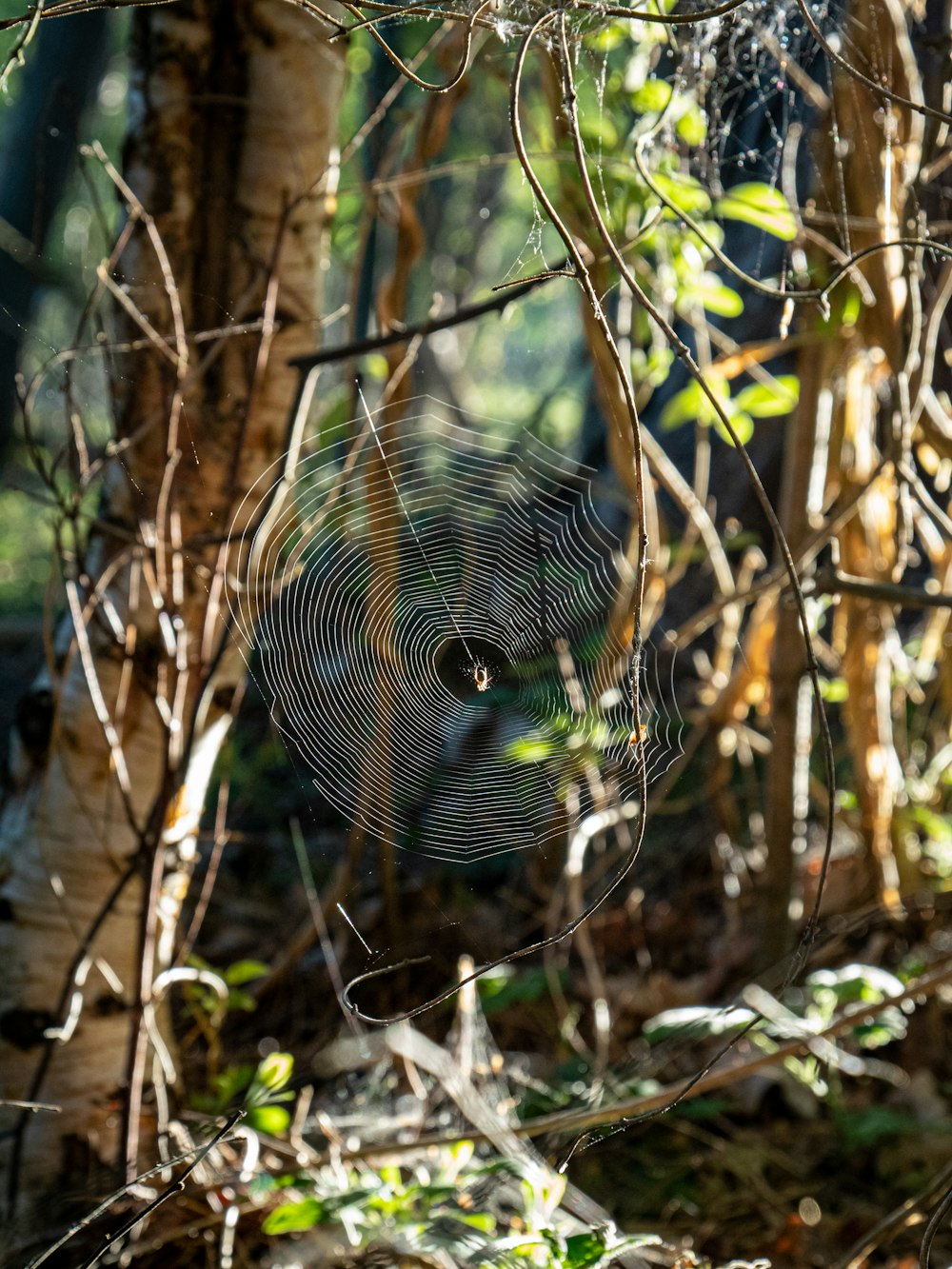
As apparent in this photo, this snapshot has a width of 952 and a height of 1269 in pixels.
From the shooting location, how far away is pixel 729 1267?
4.45ft

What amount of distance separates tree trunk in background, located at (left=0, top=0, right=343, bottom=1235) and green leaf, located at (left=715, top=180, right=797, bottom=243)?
751 millimetres

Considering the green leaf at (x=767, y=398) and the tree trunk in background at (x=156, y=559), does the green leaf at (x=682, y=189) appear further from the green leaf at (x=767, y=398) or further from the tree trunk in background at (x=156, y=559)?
the tree trunk in background at (x=156, y=559)

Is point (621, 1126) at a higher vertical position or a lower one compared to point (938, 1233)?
higher

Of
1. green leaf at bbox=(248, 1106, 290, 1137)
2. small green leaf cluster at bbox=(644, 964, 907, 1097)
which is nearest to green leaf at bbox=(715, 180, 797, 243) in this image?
small green leaf cluster at bbox=(644, 964, 907, 1097)

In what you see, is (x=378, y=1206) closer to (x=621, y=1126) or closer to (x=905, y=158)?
(x=621, y=1126)

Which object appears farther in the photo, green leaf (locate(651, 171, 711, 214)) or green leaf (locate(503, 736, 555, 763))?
green leaf (locate(503, 736, 555, 763))

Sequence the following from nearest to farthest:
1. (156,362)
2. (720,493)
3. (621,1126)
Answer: (621,1126) < (156,362) < (720,493)

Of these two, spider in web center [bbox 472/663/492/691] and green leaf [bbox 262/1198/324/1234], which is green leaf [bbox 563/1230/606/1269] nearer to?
green leaf [bbox 262/1198/324/1234]

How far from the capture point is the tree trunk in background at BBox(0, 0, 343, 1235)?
170cm

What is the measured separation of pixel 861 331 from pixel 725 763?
1181 mm

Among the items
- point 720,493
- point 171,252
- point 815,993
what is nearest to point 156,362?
point 171,252

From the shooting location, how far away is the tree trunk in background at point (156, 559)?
1698 mm

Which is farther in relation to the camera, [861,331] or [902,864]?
[902,864]

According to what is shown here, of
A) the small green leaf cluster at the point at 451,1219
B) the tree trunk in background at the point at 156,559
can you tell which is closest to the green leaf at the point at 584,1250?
the small green leaf cluster at the point at 451,1219
